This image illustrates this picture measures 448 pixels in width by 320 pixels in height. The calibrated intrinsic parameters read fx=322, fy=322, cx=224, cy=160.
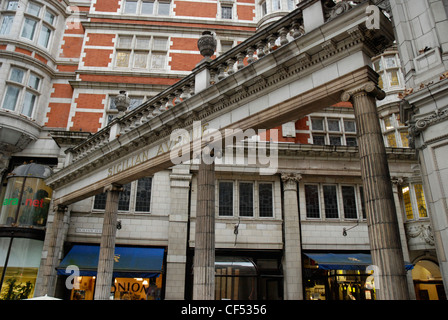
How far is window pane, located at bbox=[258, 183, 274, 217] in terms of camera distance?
16.0 meters

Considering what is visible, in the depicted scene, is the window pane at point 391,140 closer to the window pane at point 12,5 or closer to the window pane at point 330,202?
the window pane at point 330,202

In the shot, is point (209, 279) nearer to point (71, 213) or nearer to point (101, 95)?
point (71, 213)

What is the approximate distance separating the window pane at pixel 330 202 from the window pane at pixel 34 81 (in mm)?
16565

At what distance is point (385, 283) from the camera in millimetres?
5176

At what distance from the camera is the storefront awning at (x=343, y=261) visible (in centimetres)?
1382

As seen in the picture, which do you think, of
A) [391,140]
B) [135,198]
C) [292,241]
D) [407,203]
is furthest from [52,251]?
[391,140]

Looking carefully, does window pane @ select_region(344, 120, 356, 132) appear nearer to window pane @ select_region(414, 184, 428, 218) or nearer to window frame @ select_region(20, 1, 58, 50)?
window pane @ select_region(414, 184, 428, 218)

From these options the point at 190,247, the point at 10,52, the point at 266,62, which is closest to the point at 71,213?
the point at 190,247

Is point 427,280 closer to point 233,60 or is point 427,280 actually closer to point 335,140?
point 335,140

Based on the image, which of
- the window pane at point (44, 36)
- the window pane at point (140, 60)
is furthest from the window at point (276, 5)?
the window pane at point (44, 36)

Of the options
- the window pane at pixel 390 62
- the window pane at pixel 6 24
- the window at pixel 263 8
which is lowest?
the window pane at pixel 390 62

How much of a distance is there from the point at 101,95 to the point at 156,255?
961 cm

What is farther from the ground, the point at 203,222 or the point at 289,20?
the point at 289,20

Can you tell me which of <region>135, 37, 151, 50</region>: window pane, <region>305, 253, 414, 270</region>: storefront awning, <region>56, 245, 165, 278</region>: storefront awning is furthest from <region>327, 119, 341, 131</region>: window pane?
<region>135, 37, 151, 50</region>: window pane
